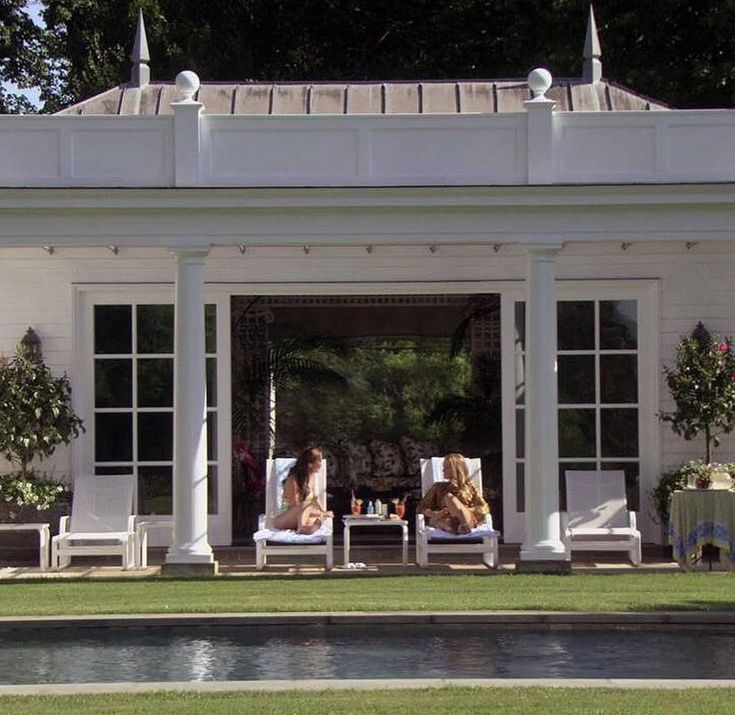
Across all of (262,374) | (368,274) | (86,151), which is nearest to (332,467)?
(262,374)

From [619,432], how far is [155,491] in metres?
4.71

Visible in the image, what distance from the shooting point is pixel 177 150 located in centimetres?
1366

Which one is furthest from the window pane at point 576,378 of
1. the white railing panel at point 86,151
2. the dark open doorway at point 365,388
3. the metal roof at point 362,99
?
the white railing panel at point 86,151

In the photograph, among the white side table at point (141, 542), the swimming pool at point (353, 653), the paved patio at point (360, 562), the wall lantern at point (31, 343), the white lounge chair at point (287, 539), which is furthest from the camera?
the wall lantern at point (31, 343)

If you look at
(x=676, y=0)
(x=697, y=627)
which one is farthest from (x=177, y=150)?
(x=676, y=0)

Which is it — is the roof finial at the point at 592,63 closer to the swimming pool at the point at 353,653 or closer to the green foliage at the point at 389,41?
the green foliage at the point at 389,41

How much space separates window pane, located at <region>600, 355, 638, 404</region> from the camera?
15969 mm

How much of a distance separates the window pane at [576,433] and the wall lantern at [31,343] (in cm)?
525

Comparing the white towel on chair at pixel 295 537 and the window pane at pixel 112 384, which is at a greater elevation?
the window pane at pixel 112 384

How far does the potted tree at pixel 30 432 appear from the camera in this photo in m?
15.0

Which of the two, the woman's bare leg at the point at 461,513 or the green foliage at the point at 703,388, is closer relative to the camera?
the woman's bare leg at the point at 461,513

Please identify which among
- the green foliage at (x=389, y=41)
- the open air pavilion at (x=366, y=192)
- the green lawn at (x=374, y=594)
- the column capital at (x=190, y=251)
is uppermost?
the green foliage at (x=389, y=41)

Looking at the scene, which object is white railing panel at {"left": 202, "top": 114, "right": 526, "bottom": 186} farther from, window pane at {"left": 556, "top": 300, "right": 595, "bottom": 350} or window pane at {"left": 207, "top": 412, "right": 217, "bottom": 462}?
window pane at {"left": 207, "top": 412, "right": 217, "bottom": 462}

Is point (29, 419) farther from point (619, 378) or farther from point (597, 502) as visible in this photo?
point (619, 378)
